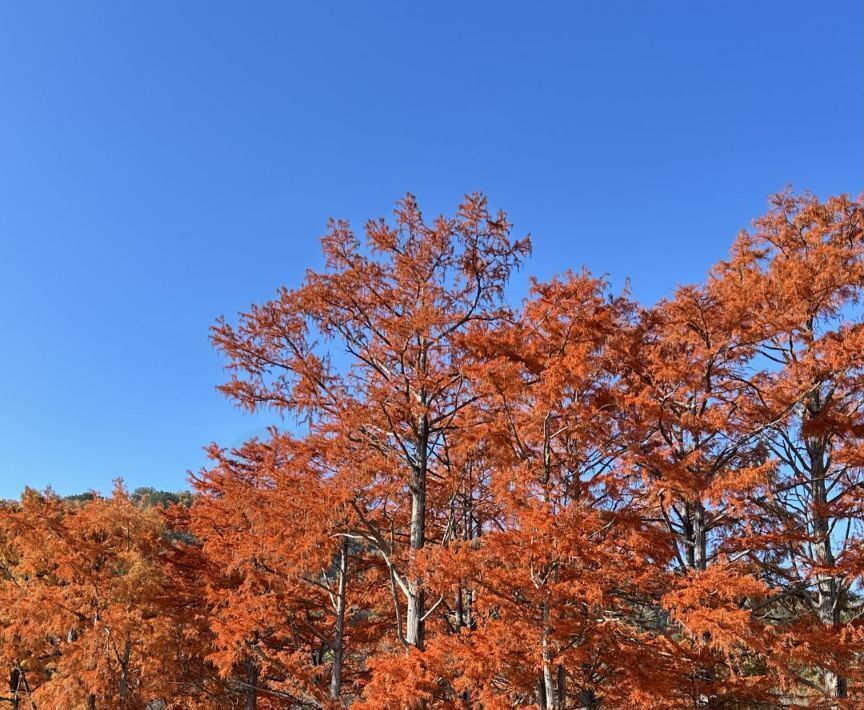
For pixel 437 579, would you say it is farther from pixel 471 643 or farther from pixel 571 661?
pixel 571 661

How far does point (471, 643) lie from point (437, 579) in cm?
92

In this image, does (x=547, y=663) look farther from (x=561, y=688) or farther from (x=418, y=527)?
(x=418, y=527)

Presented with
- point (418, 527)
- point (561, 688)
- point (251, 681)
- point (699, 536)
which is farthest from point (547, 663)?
point (251, 681)

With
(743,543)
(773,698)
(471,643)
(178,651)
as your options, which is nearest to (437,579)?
(471,643)

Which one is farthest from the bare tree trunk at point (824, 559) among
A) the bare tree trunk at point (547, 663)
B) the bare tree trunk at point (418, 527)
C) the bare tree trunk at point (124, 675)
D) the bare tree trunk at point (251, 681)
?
the bare tree trunk at point (124, 675)

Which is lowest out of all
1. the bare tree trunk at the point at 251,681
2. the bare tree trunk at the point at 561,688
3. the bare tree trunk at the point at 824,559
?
the bare tree trunk at the point at 251,681

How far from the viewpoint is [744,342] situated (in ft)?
34.3

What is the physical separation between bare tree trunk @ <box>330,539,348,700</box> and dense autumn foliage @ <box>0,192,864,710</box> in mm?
57

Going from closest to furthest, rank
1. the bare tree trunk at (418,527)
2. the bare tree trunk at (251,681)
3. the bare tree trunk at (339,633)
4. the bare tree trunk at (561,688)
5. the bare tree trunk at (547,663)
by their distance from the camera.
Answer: the bare tree trunk at (547,663) → the bare tree trunk at (561,688) → the bare tree trunk at (418,527) → the bare tree trunk at (339,633) → the bare tree trunk at (251,681)

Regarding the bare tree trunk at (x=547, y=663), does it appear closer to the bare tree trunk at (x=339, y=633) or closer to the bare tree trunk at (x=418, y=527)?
the bare tree trunk at (x=418, y=527)

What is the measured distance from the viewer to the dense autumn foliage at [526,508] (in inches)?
311

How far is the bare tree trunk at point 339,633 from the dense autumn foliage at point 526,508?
6 cm

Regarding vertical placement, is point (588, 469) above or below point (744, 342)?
below

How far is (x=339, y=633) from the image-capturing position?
1230cm
